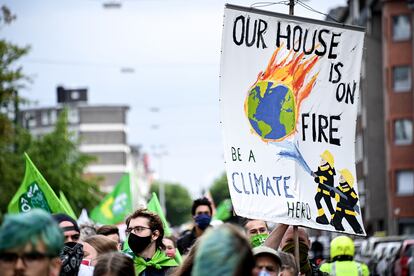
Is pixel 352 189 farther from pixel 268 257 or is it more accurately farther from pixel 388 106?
pixel 388 106

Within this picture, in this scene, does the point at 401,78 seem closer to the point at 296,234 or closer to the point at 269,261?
the point at 296,234

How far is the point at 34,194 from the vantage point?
15.1 m

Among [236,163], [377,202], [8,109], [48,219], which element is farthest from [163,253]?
[377,202]

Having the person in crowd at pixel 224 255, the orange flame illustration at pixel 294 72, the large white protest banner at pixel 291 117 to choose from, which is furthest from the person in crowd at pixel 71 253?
the person in crowd at pixel 224 255

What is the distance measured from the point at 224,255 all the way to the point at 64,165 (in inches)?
1672

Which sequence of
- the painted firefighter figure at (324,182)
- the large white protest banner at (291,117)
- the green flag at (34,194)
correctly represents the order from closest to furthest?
the large white protest banner at (291,117), the painted firefighter figure at (324,182), the green flag at (34,194)

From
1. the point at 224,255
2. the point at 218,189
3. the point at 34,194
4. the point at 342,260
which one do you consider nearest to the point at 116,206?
the point at 34,194

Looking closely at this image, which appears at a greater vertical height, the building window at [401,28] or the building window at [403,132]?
the building window at [401,28]

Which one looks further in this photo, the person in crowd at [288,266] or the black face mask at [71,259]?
the black face mask at [71,259]

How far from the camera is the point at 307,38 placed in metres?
10.6

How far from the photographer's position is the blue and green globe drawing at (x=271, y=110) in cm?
1018

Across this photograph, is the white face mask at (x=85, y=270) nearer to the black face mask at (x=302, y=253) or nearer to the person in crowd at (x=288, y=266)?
the person in crowd at (x=288, y=266)

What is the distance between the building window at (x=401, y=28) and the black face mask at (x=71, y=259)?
63.1 m

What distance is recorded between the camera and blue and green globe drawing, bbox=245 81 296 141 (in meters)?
10.2
